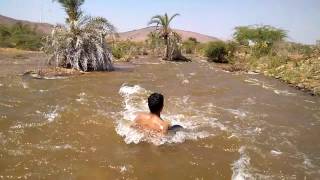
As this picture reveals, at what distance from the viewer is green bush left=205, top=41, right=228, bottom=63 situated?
3316cm

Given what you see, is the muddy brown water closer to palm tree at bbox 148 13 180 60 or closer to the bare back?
the bare back

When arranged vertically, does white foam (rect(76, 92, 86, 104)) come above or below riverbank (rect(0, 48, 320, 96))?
below

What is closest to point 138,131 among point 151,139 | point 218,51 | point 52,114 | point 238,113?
point 151,139

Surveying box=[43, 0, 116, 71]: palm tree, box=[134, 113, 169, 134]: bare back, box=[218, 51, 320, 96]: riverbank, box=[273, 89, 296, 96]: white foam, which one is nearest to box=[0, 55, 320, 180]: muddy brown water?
box=[134, 113, 169, 134]: bare back

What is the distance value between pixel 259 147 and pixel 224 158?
1123mm

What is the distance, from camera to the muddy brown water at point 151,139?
5859mm

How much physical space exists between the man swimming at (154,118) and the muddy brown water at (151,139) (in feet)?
0.61

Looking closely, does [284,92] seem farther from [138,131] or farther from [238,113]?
[138,131]

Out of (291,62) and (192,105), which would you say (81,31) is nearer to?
(192,105)

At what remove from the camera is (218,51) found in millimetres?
33469

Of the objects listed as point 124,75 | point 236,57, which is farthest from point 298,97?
point 236,57

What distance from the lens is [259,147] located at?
7.46m

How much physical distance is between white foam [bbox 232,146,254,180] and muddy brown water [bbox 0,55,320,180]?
0.02 meters

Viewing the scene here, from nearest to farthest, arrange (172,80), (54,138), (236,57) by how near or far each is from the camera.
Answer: (54,138) < (172,80) < (236,57)
